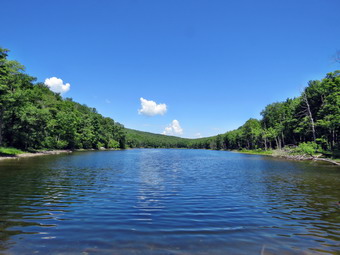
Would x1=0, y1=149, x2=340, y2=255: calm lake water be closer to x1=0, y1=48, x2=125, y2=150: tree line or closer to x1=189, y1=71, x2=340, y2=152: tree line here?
x1=0, y1=48, x2=125, y2=150: tree line

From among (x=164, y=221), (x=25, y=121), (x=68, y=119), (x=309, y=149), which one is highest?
(x=68, y=119)

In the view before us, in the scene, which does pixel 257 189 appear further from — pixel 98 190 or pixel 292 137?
pixel 292 137

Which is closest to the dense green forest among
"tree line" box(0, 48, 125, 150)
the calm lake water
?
"tree line" box(0, 48, 125, 150)

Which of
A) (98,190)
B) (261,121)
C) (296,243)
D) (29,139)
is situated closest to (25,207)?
(98,190)

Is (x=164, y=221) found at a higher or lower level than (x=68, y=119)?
lower

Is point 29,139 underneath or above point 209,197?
above

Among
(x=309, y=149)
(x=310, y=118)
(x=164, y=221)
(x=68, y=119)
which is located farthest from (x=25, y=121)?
(x=310, y=118)

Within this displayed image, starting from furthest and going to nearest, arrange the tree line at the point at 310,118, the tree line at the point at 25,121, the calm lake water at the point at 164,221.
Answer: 1. the tree line at the point at 310,118
2. the tree line at the point at 25,121
3. the calm lake water at the point at 164,221

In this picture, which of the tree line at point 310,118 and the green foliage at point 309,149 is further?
the green foliage at point 309,149

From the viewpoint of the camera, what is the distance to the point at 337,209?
13.2 metres

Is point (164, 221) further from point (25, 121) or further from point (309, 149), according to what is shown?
point (25, 121)

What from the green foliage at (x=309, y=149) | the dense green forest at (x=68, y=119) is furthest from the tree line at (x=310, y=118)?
the green foliage at (x=309, y=149)

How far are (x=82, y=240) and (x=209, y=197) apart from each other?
10.1 meters

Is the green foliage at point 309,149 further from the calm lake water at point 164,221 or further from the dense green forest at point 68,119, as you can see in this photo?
the calm lake water at point 164,221
